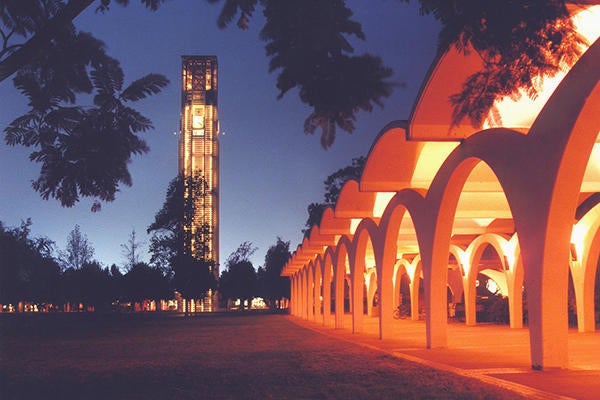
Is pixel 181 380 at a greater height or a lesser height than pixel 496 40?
lesser

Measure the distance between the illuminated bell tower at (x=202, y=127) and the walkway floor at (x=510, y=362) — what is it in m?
69.7

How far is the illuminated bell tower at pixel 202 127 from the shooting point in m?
89.1

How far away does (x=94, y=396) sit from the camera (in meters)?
9.19

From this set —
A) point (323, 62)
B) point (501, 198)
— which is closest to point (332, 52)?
point (323, 62)

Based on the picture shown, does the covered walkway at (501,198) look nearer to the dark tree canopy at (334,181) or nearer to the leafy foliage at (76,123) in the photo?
the leafy foliage at (76,123)

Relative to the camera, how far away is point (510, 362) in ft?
40.1

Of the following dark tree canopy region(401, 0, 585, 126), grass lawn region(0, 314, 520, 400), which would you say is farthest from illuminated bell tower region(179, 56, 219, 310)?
dark tree canopy region(401, 0, 585, 126)

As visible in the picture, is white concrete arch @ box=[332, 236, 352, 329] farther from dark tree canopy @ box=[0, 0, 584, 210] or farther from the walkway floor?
dark tree canopy @ box=[0, 0, 584, 210]

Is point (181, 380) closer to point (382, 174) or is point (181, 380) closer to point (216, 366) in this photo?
point (216, 366)

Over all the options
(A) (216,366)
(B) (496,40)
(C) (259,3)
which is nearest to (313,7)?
(C) (259,3)

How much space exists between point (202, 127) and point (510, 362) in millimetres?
82877

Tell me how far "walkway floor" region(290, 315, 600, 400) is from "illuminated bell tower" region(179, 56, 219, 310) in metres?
69.7

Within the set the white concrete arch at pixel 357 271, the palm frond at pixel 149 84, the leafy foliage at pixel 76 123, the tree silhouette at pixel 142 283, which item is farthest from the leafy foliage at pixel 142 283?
Result: the palm frond at pixel 149 84

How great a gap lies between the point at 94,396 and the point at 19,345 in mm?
13867
